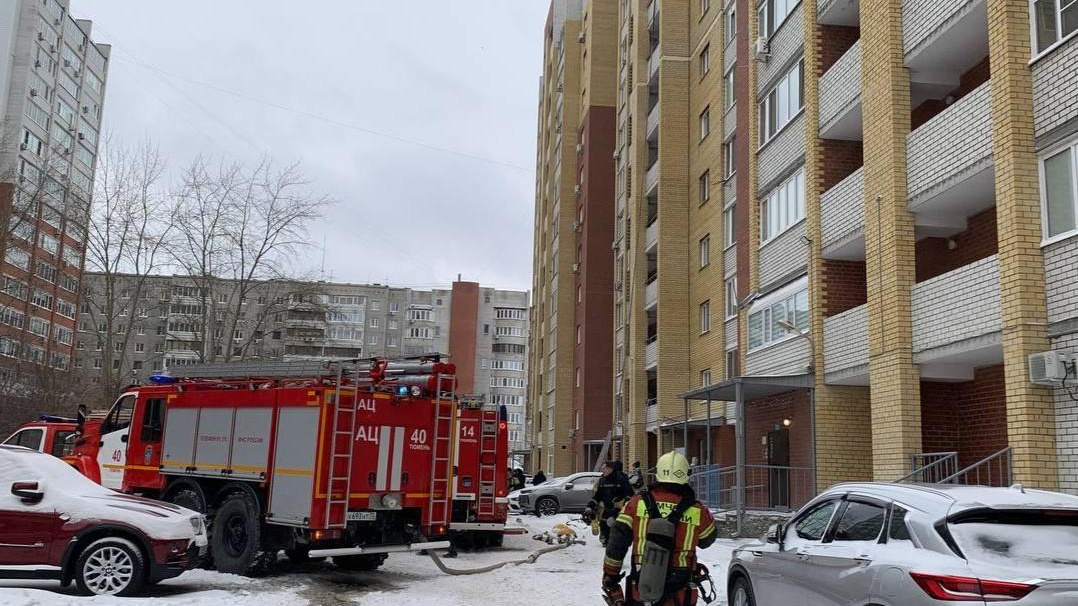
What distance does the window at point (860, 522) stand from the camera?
5879 mm

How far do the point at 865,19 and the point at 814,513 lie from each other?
11669 millimetres

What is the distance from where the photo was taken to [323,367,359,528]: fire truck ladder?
10617 mm

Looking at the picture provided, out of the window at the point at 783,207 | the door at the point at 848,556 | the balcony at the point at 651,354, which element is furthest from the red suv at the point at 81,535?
the balcony at the point at 651,354

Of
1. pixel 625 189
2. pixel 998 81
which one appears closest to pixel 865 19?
pixel 998 81

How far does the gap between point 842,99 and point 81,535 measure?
1458cm

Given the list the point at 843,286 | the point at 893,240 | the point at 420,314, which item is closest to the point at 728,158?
the point at 843,286

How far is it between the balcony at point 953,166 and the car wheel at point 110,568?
38.3 feet

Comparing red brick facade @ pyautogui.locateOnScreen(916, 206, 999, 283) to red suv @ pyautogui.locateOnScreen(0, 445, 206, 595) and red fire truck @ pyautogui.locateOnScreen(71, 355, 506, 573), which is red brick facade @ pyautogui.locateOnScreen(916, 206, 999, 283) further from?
red suv @ pyautogui.locateOnScreen(0, 445, 206, 595)

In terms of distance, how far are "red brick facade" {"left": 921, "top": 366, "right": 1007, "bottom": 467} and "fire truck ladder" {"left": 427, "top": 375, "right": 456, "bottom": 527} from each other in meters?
8.54

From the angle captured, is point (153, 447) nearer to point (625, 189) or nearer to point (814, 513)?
point (814, 513)

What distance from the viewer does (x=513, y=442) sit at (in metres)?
92.5

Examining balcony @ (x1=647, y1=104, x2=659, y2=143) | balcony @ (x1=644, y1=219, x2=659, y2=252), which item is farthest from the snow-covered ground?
balcony @ (x1=647, y1=104, x2=659, y2=143)

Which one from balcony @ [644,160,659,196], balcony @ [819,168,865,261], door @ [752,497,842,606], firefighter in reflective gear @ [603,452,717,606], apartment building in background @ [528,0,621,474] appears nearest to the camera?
firefighter in reflective gear @ [603,452,717,606]

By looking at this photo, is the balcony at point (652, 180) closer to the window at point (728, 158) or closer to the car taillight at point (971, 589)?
the window at point (728, 158)
